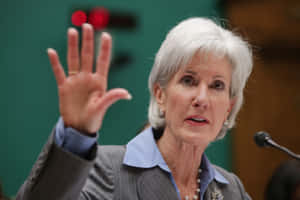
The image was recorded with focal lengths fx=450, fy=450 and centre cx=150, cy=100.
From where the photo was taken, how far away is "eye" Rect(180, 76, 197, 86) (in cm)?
161

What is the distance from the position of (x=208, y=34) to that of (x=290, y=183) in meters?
1.26

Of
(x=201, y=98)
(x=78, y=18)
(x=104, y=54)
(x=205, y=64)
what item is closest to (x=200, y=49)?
(x=205, y=64)

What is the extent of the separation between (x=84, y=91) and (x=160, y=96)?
2.09 feet

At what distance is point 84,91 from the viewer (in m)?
1.14

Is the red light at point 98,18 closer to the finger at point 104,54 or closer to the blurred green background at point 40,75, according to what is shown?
the blurred green background at point 40,75

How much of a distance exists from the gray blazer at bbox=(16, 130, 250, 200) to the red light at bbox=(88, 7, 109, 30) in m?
2.37

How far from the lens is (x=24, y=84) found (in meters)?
3.73

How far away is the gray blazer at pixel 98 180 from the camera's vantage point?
1.12 metres

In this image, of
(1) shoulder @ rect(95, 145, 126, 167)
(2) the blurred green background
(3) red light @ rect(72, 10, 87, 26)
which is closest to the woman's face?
(1) shoulder @ rect(95, 145, 126, 167)

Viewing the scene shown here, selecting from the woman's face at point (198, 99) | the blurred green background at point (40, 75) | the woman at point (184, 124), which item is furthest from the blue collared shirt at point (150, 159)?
the blurred green background at point (40, 75)

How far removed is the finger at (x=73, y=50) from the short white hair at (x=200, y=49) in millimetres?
545

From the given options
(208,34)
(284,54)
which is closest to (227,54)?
(208,34)

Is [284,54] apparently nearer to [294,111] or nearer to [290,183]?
[294,111]

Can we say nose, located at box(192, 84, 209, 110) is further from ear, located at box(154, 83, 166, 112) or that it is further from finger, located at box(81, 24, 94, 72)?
finger, located at box(81, 24, 94, 72)
